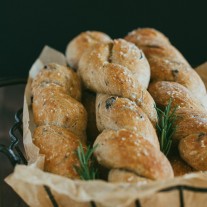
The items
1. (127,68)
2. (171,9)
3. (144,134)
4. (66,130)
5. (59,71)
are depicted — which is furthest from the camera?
(171,9)

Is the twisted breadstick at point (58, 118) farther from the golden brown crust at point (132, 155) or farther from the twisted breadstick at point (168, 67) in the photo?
the twisted breadstick at point (168, 67)

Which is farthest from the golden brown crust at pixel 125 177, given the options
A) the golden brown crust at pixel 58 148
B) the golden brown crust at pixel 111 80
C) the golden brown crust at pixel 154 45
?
the golden brown crust at pixel 154 45

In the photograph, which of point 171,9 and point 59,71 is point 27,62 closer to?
point 171,9

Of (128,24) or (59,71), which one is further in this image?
(128,24)

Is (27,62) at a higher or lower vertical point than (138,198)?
lower

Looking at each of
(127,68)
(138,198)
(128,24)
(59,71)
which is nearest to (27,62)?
(128,24)

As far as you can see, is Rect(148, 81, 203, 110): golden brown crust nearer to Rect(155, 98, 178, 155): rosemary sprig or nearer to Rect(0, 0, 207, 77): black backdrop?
Rect(155, 98, 178, 155): rosemary sprig

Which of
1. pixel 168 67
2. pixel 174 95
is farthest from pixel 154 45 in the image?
pixel 174 95
